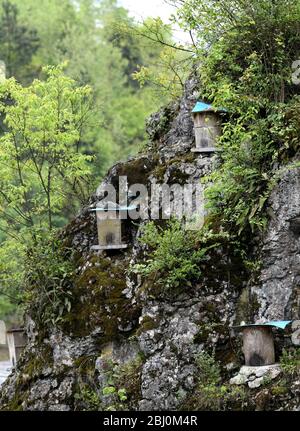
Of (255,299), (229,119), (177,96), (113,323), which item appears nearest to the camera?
(255,299)

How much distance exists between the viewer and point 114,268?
10.9 metres

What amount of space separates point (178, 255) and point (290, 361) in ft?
6.84

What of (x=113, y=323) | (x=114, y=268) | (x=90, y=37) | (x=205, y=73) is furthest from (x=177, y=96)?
(x=90, y=37)

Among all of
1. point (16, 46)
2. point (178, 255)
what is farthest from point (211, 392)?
point (16, 46)

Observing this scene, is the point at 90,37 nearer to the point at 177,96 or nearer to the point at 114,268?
the point at 177,96

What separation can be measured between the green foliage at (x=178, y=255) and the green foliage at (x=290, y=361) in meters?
1.59

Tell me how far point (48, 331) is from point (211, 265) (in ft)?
8.93

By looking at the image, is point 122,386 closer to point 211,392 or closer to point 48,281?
point 211,392

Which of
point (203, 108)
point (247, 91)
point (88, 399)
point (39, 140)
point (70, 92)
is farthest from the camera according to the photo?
point (70, 92)

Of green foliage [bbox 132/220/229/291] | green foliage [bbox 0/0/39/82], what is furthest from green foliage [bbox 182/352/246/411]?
green foliage [bbox 0/0/39/82]

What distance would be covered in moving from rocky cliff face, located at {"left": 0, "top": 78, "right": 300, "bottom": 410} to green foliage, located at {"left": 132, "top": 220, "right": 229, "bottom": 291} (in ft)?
0.54

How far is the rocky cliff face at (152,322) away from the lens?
30.6ft

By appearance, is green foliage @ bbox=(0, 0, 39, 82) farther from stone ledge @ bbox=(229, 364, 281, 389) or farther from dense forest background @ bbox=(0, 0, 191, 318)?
stone ledge @ bbox=(229, 364, 281, 389)

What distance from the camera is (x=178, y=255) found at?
9914 mm
